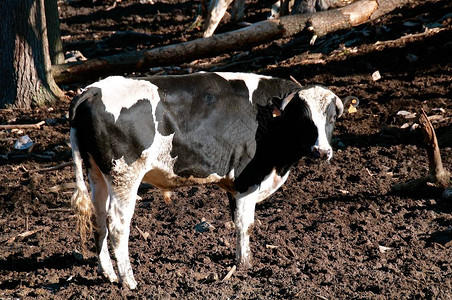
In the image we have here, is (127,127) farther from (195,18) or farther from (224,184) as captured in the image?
(195,18)

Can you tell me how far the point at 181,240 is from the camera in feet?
23.2

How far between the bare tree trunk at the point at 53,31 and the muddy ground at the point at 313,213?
71 cm

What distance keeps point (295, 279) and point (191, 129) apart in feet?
5.38

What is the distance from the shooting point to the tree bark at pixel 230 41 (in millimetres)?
12641

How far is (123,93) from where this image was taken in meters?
5.76

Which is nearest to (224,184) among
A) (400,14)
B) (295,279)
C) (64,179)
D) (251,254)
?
(251,254)

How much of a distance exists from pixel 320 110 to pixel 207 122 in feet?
3.47

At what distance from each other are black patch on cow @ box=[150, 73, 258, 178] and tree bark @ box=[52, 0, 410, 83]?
668 centimetres

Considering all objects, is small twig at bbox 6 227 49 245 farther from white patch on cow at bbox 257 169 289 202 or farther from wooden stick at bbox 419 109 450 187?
wooden stick at bbox 419 109 450 187

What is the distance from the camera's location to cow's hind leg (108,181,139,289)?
5.79 metres

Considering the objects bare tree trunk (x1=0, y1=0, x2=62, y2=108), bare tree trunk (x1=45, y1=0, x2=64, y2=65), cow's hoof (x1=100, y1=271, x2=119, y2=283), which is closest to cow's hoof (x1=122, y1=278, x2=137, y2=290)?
cow's hoof (x1=100, y1=271, x2=119, y2=283)

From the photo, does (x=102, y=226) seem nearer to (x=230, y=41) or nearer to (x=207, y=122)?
(x=207, y=122)

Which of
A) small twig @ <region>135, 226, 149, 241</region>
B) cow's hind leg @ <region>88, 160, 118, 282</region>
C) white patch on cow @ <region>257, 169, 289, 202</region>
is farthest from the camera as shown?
small twig @ <region>135, 226, 149, 241</region>

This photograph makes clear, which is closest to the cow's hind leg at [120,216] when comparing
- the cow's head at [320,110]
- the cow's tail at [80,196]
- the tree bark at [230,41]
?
the cow's tail at [80,196]
